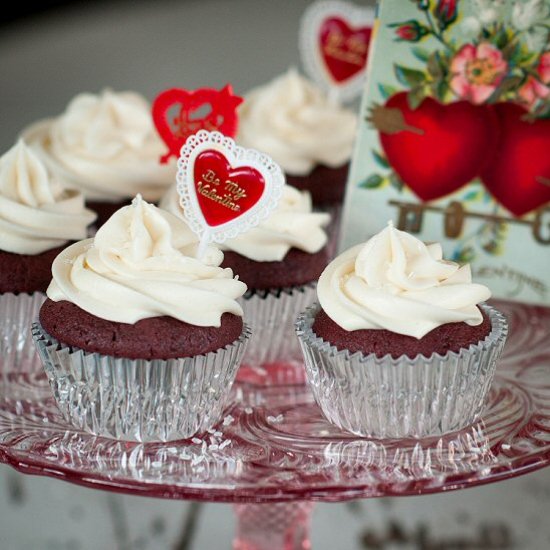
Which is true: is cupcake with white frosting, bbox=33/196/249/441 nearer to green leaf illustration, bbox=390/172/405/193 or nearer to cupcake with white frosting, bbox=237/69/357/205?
green leaf illustration, bbox=390/172/405/193

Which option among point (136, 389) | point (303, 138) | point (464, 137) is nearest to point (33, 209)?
point (136, 389)

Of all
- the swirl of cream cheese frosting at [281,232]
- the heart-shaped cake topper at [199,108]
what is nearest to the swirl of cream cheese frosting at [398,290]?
the swirl of cream cheese frosting at [281,232]

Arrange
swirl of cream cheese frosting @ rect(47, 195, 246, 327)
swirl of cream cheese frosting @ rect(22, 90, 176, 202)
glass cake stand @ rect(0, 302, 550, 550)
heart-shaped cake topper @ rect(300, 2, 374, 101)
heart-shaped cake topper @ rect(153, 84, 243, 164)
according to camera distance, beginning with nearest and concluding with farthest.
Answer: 1. glass cake stand @ rect(0, 302, 550, 550)
2. swirl of cream cheese frosting @ rect(47, 195, 246, 327)
3. heart-shaped cake topper @ rect(153, 84, 243, 164)
4. swirl of cream cheese frosting @ rect(22, 90, 176, 202)
5. heart-shaped cake topper @ rect(300, 2, 374, 101)

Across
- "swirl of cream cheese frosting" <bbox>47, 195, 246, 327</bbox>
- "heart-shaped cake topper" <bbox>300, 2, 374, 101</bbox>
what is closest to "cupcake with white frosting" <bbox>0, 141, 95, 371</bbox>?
"swirl of cream cheese frosting" <bbox>47, 195, 246, 327</bbox>

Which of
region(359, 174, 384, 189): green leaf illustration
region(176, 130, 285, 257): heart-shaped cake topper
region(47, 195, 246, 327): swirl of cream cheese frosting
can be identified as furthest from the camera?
region(359, 174, 384, 189): green leaf illustration

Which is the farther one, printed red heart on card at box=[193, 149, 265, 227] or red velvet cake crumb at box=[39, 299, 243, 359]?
printed red heart on card at box=[193, 149, 265, 227]

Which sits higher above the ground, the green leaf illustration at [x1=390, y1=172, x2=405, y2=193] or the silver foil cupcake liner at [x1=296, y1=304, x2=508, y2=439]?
the green leaf illustration at [x1=390, y1=172, x2=405, y2=193]

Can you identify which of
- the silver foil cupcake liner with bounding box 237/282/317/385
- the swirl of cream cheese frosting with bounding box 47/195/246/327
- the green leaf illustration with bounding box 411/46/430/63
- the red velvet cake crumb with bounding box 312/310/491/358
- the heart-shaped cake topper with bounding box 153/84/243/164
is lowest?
the silver foil cupcake liner with bounding box 237/282/317/385
